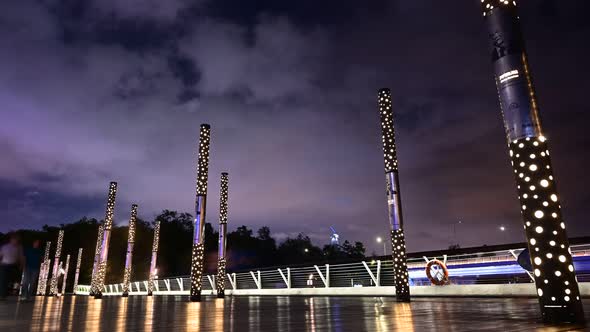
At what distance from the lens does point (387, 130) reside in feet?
43.6

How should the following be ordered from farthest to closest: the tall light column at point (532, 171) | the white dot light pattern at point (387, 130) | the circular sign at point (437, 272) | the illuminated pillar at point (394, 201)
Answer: the circular sign at point (437, 272) → the white dot light pattern at point (387, 130) → the illuminated pillar at point (394, 201) → the tall light column at point (532, 171)

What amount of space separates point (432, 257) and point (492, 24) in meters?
11.2

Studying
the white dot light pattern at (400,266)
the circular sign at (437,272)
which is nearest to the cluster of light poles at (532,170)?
the white dot light pattern at (400,266)

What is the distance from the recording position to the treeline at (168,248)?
6419 centimetres

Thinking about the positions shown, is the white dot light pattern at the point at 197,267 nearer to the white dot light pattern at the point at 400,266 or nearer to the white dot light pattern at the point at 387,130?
the white dot light pattern at the point at 400,266

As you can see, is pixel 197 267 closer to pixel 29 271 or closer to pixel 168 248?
pixel 29 271

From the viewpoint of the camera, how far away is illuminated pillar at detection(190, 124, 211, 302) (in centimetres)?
1606

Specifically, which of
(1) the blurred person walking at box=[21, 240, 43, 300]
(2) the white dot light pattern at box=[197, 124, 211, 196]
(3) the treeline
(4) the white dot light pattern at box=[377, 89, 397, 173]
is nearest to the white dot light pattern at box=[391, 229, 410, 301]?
(4) the white dot light pattern at box=[377, 89, 397, 173]

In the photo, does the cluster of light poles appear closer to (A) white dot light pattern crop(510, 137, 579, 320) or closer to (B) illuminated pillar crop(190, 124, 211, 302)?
(A) white dot light pattern crop(510, 137, 579, 320)

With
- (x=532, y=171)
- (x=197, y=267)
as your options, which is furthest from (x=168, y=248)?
(x=532, y=171)

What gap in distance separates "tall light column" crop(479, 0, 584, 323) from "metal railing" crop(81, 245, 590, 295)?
7238 millimetres

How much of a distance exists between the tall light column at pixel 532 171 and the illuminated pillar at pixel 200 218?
12360 millimetres

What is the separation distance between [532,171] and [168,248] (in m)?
77.9

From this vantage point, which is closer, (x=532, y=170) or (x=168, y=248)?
(x=532, y=170)
